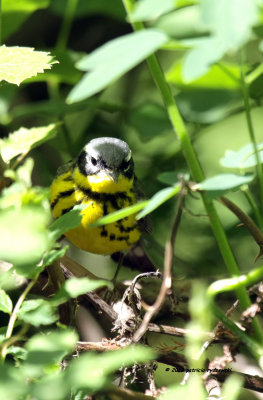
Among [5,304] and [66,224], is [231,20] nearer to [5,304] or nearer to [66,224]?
[66,224]

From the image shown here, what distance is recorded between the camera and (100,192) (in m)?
2.54

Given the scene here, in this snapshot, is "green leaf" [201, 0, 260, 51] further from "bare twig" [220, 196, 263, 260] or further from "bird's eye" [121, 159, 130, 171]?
"bird's eye" [121, 159, 130, 171]

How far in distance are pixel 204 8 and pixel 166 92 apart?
0.50 m

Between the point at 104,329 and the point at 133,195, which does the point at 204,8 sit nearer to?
the point at 104,329

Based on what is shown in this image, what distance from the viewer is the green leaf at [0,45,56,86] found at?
1400 mm

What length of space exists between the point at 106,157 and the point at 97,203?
17cm

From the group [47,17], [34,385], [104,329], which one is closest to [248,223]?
[34,385]

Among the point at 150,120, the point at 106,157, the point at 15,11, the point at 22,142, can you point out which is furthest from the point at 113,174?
the point at 22,142

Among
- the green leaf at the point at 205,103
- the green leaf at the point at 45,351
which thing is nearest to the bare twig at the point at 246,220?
the green leaf at the point at 45,351

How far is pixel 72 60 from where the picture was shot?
2.49 metres

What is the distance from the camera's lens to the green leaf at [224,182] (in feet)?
3.26

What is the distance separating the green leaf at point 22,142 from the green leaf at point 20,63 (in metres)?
0.20

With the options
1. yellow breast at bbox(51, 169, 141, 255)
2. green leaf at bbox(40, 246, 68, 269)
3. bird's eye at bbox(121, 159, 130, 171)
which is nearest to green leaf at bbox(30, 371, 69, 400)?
green leaf at bbox(40, 246, 68, 269)

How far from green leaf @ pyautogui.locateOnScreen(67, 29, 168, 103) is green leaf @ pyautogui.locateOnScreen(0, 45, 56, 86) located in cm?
63
